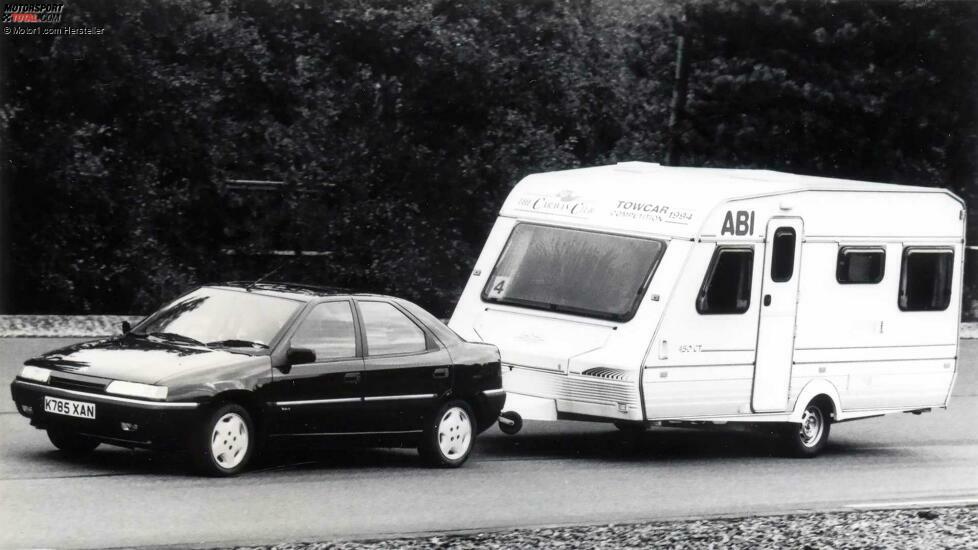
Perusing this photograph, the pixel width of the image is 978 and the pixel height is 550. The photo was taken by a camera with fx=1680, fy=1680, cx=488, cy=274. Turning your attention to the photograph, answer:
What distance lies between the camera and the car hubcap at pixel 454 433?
1323cm

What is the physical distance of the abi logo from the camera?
Answer: 1485cm

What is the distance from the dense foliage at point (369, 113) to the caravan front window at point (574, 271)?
957 cm

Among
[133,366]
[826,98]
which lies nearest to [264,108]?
[826,98]

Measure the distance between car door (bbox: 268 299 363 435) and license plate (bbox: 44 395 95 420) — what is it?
4.20 feet

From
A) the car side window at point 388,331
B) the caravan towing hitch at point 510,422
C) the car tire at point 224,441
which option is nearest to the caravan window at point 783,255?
the caravan towing hitch at point 510,422

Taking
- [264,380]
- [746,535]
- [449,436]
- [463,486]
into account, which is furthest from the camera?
[449,436]

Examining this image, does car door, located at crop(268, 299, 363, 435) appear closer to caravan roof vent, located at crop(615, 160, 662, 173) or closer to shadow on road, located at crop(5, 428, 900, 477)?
shadow on road, located at crop(5, 428, 900, 477)

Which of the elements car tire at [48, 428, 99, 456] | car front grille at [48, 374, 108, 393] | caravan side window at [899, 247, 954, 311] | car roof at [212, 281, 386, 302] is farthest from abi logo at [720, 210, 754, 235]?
car front grille at [48, 374, 108, 393]

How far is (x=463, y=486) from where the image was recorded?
40.7 feet

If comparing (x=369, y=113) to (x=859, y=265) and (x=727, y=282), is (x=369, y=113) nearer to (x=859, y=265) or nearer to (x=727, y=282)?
(x=859, y=265)

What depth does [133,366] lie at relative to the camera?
Result: 11398mm

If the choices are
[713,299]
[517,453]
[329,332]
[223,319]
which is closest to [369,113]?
[713,299]

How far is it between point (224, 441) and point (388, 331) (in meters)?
1.85

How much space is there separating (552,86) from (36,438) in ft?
46.2
